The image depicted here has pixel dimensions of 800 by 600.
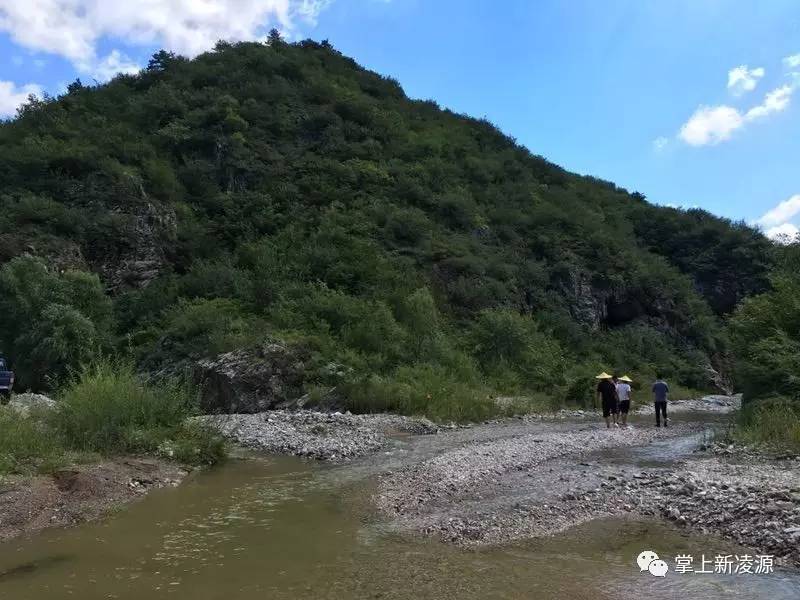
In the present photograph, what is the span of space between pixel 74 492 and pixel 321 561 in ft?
19.0

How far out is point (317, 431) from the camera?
20.2 meters

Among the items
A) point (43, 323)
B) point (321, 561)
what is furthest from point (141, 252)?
point (321, 561)

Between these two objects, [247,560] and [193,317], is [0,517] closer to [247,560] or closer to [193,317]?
[247,560]

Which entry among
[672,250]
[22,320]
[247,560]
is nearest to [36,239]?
[22,320]

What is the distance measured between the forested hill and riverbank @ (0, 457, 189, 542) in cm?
1445

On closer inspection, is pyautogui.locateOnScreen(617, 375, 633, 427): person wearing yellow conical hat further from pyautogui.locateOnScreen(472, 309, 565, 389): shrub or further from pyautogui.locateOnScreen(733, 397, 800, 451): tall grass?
pyautogui.locateOnScreen(472, 309, 565, 389): shrub

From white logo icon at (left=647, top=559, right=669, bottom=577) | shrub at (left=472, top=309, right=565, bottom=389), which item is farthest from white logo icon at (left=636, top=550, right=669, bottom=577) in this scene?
shrub at (left=472, top=309, right=565, bottom=389)

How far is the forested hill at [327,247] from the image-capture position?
3312 centimetres

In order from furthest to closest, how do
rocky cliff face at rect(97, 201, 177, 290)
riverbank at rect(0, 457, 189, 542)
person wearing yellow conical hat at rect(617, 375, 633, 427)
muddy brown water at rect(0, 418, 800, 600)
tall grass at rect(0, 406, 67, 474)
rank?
rocky cliff face at rect(97, 201, 177, 290)
person wearing yellow conical hat at rect(617, 375, 633, 427)
tall grass at rect(0, 406, 67, 474)
riverbank at rect(0, 457, 189, 542)
muddy brown water at rect(0, 418, 800, 600)

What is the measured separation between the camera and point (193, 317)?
34.5m

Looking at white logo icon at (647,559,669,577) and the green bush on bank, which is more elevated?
the green bush on bank

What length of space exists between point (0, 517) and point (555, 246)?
5419 cm

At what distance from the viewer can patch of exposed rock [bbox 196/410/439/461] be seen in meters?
17.6

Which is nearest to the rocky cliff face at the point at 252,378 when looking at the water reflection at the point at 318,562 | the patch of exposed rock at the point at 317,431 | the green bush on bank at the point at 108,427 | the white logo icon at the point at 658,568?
the patch of exposed rock at the point at 317,431
